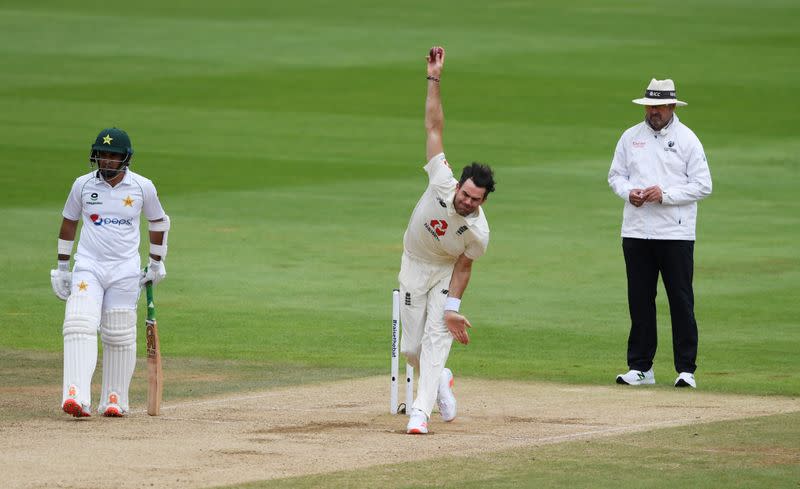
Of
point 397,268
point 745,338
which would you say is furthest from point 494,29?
point 745,338

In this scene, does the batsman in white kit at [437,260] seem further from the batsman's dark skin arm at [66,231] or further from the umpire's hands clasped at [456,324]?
the batsman's dark skin arm at [66,231]

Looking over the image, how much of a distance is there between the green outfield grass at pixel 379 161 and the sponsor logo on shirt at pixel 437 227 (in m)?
2.25

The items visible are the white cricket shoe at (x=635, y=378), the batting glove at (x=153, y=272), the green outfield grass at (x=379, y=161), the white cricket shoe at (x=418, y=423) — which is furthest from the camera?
the green outfield grass at (x=379, y=161)

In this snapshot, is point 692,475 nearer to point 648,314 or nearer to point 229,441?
point 229,441

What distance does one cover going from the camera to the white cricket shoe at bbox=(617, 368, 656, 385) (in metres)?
11.5

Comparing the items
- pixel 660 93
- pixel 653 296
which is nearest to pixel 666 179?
pixel 660 93

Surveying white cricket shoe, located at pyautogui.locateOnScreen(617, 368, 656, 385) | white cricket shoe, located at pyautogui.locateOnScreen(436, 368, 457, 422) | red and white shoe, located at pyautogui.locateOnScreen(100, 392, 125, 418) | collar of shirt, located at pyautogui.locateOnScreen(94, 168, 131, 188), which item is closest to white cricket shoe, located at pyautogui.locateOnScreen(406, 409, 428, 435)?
white cricket shoe, located at pyautogui.locateOnScreen(436, 368, 457, 422)

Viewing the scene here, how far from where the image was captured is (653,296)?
1177cm

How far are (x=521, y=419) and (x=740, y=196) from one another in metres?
12.6

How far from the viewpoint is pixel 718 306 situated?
1495 centimetres

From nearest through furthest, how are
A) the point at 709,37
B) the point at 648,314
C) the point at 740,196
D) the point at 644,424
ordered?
the point at 644,424 < the point at 648,314 < the point at 740,196 < the point at 709,37

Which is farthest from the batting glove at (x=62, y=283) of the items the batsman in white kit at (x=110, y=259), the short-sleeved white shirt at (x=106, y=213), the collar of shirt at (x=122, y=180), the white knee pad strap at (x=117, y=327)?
the collar of shirt at (x=122, y=180)

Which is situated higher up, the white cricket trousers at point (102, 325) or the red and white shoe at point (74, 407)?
the white cricket trousers at point (102, 325)

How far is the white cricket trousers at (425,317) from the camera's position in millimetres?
9773
